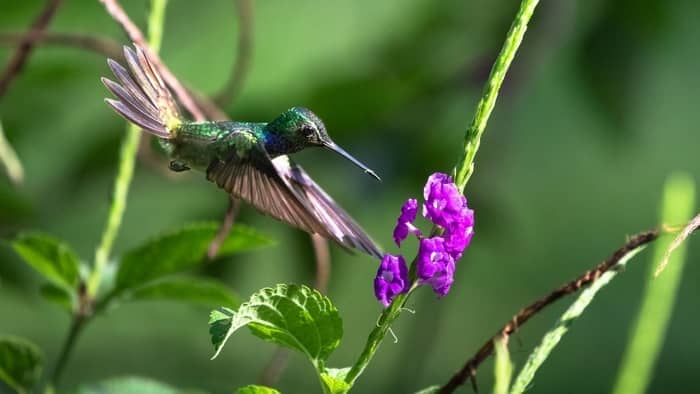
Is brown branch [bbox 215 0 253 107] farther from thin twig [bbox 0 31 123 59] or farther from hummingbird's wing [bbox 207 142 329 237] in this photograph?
hummingbird's wing [bbox 207 142 329 237]

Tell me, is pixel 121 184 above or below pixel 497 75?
below

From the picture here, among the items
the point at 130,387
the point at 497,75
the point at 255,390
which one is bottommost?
the point at 130,387

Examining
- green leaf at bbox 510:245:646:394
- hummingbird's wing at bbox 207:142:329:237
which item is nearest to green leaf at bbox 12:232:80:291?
hummingbird's wing at bbox 207:142:329:237

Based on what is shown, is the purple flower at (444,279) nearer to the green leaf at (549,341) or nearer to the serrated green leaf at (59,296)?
the green leaf at (549,341)

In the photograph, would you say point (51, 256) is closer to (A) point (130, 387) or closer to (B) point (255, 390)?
(A) point (130, 387)

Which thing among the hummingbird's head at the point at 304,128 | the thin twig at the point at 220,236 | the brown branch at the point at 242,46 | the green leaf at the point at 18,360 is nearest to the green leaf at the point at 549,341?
the hummingbird's head at the point at 304,128

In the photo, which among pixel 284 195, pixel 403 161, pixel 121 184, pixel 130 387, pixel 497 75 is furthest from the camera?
pixel 403 161

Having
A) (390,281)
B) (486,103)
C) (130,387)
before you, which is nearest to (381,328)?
(390,281)

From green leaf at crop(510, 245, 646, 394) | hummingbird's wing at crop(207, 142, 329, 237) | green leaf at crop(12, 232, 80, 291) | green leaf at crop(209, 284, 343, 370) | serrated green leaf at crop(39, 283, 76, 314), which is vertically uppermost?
hummingbird's wing at crop(207, 142, 329, 237)
